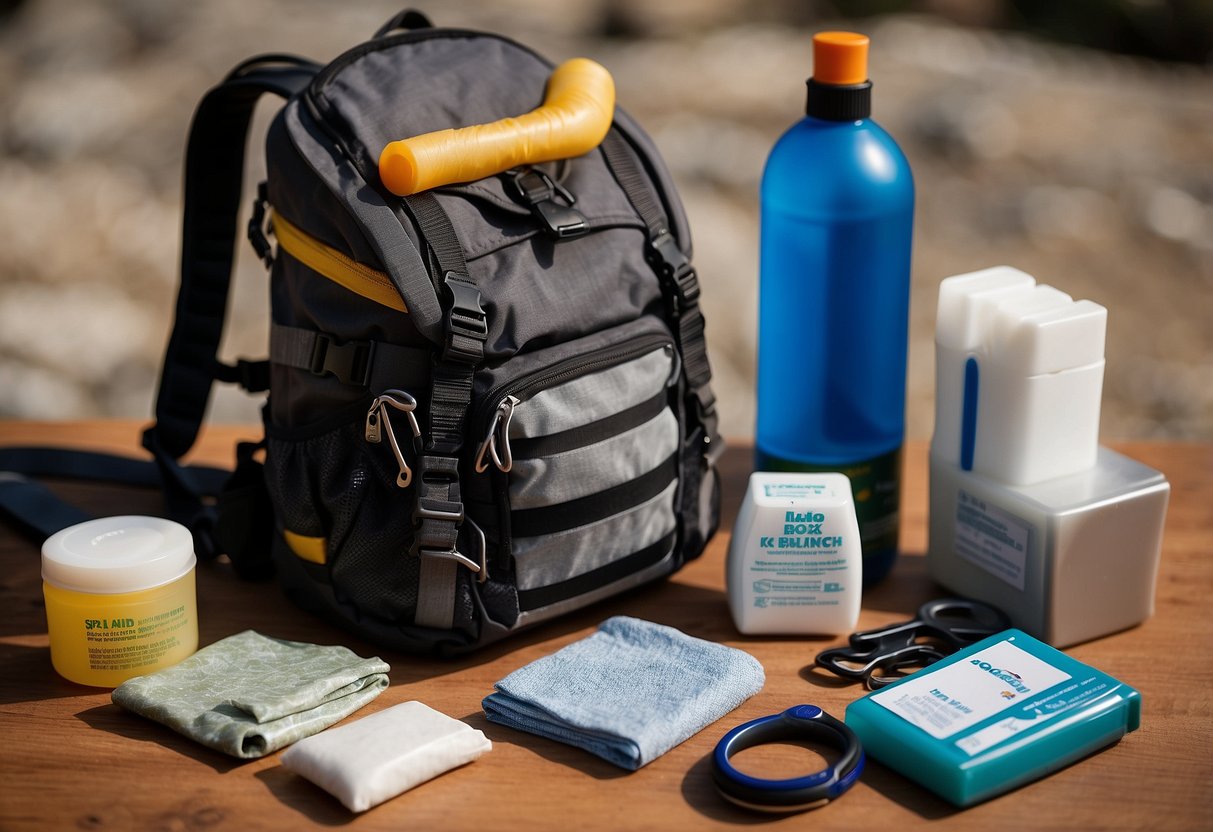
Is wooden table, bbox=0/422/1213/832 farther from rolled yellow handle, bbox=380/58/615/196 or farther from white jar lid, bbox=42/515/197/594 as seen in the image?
rolled yellow handle, bbox=380/58/615/196

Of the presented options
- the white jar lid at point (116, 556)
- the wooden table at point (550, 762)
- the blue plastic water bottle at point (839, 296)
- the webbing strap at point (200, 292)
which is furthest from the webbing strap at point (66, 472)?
the blue plastic water bottle at point (839, 296)

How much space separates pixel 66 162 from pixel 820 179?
2402 mm

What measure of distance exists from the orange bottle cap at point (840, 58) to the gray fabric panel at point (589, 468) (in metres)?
0.27

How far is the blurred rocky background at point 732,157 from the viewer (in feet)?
8.04

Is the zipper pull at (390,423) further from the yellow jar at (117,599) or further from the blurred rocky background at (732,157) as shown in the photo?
the blurred rocky background at (732,157)

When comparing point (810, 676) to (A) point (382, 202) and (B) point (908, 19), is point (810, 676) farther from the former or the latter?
(B) point (908, 19)

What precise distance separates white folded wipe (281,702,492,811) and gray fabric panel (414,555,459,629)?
94 mm

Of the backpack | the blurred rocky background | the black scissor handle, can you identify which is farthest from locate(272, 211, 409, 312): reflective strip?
the blurred rocky background

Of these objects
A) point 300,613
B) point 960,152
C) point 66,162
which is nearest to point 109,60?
point 66,162

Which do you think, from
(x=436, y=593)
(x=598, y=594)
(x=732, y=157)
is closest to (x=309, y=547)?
(x=436, y=593)

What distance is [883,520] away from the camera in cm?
103

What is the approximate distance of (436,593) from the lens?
2.97 feet

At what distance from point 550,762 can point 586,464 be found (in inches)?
8.2

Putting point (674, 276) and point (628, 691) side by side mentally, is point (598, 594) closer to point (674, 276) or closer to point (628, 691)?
point (628, 691)
